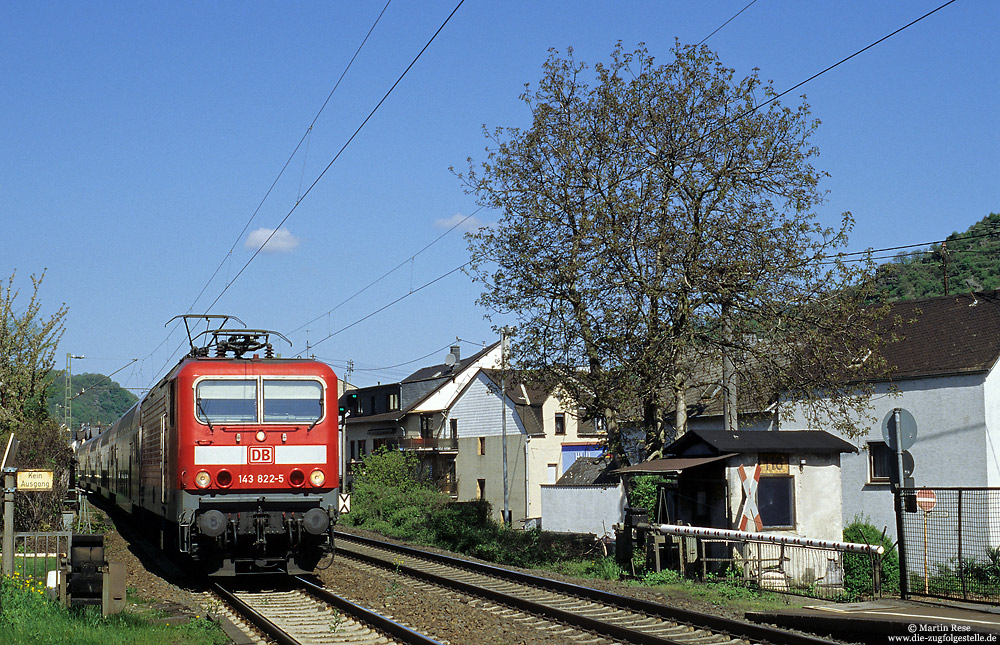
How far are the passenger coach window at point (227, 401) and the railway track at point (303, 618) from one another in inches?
104

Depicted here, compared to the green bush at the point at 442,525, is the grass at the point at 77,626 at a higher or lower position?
higher

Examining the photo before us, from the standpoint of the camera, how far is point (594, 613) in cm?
1290

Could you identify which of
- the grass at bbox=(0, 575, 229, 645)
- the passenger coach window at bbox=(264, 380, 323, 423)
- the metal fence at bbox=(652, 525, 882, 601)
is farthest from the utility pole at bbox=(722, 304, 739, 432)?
the grass at bbox=(0, 575, 229, 645)

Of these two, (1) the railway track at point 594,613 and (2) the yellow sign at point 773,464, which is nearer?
(1) the railway track at point 594,613

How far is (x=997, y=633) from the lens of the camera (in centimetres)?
920

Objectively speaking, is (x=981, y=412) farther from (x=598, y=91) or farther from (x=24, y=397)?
(x=24, y=397)

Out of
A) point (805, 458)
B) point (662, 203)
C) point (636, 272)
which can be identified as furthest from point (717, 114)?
point (805, 458)

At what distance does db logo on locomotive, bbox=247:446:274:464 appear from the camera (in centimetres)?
1534

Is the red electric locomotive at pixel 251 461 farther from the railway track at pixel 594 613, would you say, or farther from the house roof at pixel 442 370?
the house roof at pixel 442 370

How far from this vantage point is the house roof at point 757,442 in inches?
704

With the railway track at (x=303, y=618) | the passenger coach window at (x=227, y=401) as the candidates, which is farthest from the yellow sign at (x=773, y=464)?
the passenger coach window at (x=227, y=401)

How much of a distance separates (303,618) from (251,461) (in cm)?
314

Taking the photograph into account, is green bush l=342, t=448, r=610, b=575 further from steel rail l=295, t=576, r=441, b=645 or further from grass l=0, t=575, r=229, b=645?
grass l=0, t=575, r=229, b=645

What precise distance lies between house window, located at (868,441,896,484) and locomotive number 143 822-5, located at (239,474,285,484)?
22.3 metres
